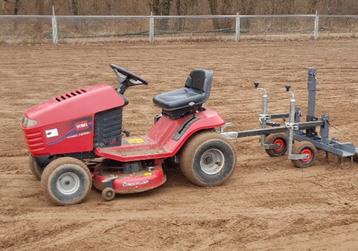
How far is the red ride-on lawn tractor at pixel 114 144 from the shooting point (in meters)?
5.22

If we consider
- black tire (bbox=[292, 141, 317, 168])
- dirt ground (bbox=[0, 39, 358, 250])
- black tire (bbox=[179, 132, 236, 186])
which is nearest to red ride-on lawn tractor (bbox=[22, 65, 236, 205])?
black tire (bbox=[179, 132, 236, 186])

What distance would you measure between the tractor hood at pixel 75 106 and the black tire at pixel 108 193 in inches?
29.2

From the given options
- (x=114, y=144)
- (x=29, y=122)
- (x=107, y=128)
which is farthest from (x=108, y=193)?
(x=29, y=122)

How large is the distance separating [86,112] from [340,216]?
2.55 m

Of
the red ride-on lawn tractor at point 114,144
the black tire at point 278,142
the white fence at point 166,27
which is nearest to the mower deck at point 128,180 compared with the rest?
the red ride-on lawn tractor at point 114,144

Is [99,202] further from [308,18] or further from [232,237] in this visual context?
[308,18]

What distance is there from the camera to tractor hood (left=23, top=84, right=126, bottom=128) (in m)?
5.21

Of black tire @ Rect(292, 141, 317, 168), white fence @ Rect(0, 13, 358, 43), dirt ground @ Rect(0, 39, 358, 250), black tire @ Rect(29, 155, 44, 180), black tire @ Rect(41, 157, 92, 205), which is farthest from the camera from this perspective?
white fence @ Rect(0, 13, 358, 43)

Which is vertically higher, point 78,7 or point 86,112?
point 78,7

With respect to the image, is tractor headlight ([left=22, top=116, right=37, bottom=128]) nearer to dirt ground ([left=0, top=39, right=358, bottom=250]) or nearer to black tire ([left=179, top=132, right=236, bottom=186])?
dirt ground ([left=0, top=39, right=358, bottom=250])

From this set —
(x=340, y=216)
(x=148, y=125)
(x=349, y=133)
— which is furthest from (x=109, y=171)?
(x=349, y=133)

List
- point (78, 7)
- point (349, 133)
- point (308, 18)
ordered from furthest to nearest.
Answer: point (78, 7)
point (308, 18)
point (349, 133)

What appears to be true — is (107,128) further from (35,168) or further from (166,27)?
(166,27)

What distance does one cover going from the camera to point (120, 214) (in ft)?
16.6
